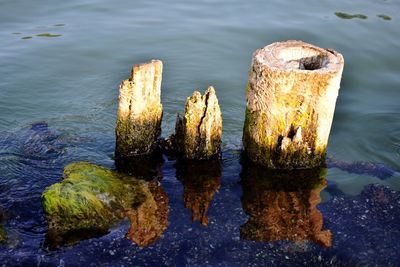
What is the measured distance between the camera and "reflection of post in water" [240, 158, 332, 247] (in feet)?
26.2

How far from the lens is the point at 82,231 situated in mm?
7766

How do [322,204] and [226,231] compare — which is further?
[322,204]

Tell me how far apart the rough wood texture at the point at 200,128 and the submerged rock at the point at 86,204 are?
1243mm

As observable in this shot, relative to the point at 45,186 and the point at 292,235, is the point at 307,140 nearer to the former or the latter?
the point at 292,235

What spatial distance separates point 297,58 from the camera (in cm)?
909

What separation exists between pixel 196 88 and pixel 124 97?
492cm

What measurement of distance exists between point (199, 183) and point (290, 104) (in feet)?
6.88

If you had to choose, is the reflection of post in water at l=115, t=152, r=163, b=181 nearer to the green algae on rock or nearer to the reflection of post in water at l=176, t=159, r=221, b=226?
the reflection of post in water at l=176, t=159, r=221, b=226

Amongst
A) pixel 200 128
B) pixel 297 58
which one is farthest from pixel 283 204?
pixel 297 58

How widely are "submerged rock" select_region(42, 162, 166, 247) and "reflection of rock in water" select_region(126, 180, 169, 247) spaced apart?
0.02 meters

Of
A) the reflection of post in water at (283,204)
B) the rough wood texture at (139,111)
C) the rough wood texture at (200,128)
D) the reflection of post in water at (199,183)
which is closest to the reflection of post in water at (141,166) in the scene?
the rough wood texture at (139,111)

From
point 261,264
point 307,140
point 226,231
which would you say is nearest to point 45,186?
point 226,231

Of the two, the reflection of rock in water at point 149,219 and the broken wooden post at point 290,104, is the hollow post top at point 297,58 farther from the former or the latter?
the reflection of rock in water at point 149,219

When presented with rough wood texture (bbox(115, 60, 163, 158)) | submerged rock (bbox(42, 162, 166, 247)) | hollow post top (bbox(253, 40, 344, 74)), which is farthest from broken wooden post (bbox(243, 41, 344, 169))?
submerged rock (bbox(42, 162, 166, 247))
